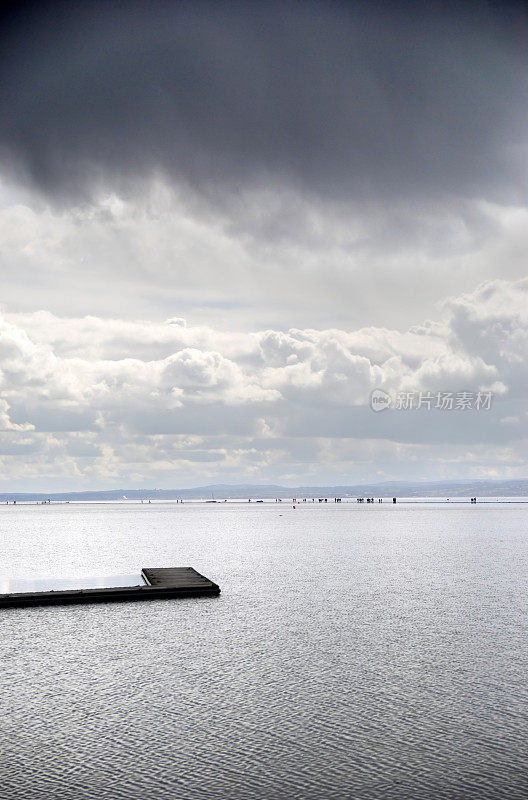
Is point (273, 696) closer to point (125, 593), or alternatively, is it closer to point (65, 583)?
point (125, 593)

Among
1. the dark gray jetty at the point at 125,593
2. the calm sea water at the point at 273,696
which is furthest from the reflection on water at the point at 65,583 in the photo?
the calm sea water at the point at 273,696

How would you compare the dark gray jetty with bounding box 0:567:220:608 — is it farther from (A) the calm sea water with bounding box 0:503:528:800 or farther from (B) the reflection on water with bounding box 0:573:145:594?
(B) the reflection on water with bounding box 0:573:145:594

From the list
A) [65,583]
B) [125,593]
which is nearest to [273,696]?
[125,593]

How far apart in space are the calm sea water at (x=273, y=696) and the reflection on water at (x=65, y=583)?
28.3 feet

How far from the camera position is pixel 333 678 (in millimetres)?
24281

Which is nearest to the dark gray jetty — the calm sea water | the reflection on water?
the calm sea water

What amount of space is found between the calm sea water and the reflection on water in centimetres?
862

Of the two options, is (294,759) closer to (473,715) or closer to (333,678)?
(473,715)

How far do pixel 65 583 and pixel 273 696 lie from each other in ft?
111

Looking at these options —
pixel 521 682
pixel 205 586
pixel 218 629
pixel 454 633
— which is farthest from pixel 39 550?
pixel 521 682

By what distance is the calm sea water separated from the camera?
52.0ft

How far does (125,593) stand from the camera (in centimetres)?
4525

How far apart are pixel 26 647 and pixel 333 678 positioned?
13274 millimetres

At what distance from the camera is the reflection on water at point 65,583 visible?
1962 inches
